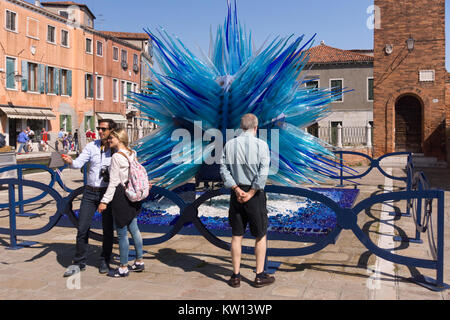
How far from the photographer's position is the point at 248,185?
3.96m

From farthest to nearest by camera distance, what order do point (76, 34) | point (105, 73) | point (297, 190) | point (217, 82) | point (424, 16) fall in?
point (105, 73), point (76, 34), point (424, 16), point (217, 82), point (297, 190)

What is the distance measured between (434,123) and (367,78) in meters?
18.7

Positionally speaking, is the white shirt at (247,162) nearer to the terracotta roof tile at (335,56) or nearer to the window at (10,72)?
the window at (10,72)

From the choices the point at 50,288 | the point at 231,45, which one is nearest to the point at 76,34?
the point at 231,45

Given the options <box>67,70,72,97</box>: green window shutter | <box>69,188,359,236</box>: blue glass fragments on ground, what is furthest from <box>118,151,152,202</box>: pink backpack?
<box>67,70,72,97</box>: green window shutter

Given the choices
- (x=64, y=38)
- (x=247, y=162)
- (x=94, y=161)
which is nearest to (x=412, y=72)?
(x=247, y=162)

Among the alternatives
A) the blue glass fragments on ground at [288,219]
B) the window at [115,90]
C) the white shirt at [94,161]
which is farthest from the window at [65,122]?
the white shirt at [94,161]

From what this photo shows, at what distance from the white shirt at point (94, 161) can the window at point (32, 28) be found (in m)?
29.1

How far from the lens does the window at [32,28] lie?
2988 cm

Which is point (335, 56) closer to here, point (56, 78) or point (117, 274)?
point (56, 78)

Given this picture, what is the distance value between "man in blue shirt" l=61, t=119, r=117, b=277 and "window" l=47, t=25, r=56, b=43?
30.8 m

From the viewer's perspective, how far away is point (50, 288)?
4.00 m

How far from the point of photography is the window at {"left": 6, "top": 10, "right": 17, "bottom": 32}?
2808cm
